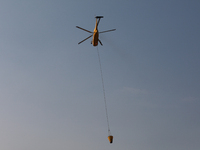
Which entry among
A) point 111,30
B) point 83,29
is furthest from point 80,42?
point 111,30

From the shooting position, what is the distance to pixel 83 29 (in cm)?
9762

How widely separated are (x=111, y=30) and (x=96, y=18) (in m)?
9.72

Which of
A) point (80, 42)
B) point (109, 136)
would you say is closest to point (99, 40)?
point (80, 42)

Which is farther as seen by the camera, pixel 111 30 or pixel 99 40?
pixel 99 40

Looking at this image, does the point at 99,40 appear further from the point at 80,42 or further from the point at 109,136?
the point at 109,136

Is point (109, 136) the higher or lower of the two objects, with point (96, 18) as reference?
lower

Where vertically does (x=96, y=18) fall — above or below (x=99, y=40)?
above

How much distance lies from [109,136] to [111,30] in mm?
33950

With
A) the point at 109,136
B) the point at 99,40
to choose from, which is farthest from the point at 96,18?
the point at 109,136

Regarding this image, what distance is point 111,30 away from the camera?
96.1 meters

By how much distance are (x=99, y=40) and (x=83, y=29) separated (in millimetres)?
8196

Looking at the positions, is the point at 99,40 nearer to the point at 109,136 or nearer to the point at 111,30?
the point at 111,30

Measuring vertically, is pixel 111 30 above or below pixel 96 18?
below

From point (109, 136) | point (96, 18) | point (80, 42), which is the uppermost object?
point (96, 18)
